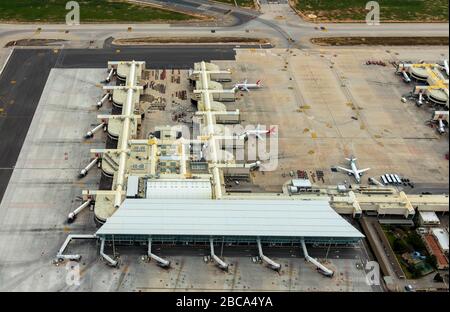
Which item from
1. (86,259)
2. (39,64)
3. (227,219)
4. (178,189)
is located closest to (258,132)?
(178,189)

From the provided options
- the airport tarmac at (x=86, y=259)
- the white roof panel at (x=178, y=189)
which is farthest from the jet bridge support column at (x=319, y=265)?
the white roof panel at (x=178, y=189)

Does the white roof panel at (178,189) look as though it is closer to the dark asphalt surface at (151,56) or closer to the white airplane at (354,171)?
the white airplane at (354,171)

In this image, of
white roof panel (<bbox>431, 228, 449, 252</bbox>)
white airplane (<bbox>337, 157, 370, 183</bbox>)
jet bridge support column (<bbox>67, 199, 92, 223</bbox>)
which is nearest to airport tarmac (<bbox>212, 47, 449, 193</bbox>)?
white airplane (<bbox>337, 157, 370, 183</bbox>)

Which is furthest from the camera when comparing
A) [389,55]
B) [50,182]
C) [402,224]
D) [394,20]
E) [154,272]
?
[394,20]

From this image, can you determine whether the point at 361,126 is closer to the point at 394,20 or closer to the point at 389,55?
the point at 389,55

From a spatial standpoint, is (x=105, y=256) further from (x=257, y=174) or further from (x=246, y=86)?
(x=246, y=86)

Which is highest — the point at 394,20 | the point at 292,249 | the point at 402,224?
the point at 394,20
